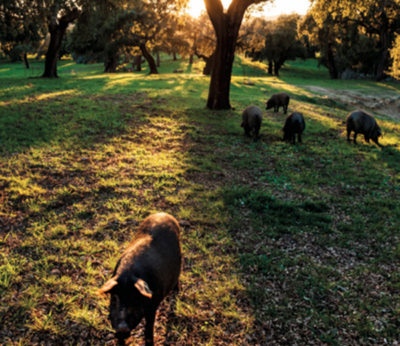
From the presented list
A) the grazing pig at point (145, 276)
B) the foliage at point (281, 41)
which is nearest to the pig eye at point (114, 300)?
the grazing pig at point (145, 276)

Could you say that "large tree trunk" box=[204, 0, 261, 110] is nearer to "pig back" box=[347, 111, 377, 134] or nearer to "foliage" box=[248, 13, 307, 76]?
"pig back" box=[347, 111, 377, 134]

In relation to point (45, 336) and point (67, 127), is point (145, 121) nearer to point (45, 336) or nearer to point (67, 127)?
point (67, 127)

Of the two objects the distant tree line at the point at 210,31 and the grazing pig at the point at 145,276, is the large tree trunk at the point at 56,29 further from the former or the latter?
the grazing pig at the point at 145,276

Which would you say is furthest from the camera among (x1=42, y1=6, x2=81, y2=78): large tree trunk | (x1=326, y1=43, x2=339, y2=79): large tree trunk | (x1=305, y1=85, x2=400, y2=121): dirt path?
(x1=326, y1=43, x2=339, y2=79): large tree trunk

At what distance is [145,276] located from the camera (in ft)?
11.1

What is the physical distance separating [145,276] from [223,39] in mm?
16169

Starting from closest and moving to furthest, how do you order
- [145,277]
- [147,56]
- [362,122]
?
1. [145,277]
2. [362,122]
3. [147,56]

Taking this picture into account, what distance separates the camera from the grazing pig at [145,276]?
113 inches

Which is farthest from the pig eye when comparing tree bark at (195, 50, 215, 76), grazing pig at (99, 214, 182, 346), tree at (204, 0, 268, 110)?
tree bark at (195, 50, 215, 76)

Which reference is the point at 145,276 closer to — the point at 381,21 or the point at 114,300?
the point at 114,300

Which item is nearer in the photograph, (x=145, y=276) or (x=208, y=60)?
(x=145, y=276)

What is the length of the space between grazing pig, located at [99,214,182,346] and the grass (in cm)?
103

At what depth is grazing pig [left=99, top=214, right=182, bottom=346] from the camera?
2.86 metres

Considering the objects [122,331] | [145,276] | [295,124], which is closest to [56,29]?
[295,124]
